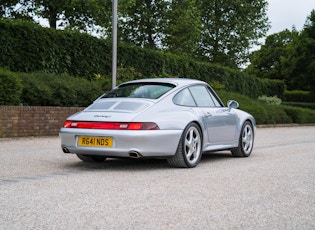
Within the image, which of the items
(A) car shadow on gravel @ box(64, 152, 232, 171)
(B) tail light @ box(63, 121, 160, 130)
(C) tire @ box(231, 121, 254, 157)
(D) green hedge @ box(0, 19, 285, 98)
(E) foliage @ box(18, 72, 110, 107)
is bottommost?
(A) car shadow on gravel @ box(64, 152, 232, 171)

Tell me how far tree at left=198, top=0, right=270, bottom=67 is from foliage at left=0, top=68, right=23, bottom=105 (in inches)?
1337

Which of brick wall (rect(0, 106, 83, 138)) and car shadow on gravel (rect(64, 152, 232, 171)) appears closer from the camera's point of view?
car shadow on gravel (rect(64, 152, 232, 171))

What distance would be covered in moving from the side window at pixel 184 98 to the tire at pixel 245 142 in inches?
62.8

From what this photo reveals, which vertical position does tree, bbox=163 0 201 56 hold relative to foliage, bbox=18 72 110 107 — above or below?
above

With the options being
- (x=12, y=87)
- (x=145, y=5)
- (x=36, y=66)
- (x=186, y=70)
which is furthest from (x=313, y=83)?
(x=12, y=87)

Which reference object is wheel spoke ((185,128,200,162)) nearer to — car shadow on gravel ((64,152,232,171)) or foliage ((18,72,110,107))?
car shadow on gravel ((64,152,232,171))

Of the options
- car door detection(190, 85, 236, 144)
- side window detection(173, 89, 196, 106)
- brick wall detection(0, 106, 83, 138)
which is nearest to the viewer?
side window detection(173, 89, 196, 106)

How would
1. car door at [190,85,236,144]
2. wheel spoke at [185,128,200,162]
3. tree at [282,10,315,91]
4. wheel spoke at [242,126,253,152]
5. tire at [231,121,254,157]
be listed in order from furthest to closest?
tree at [282,10,315,91], wheel spoke at [242,126,253,152], tire at [231,121,254,157], car door at [190,85,236,144], wheel spoke at [185,128,200,162]

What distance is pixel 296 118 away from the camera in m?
30.2

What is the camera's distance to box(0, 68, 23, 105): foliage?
14055 millimetres

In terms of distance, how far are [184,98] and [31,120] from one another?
7.08 m

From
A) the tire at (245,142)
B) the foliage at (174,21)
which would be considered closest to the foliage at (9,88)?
the tire at (245,142)

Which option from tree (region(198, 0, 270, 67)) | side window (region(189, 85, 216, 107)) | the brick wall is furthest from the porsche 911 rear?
tree (region(198, 0, 270, 67))

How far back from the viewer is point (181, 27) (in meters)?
36.9
